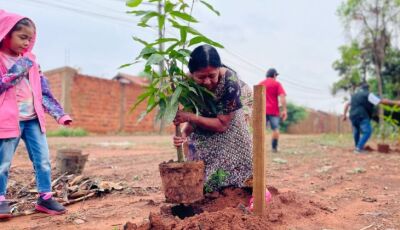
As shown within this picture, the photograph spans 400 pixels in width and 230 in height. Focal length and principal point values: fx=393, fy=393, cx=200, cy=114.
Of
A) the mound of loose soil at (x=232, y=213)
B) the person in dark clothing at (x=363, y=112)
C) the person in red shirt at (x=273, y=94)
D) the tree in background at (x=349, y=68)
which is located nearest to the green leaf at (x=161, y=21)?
the mound of loose soil at (x=232, y=213)

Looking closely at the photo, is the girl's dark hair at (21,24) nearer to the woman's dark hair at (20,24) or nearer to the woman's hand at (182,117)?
the woman's dark hair at (20,24)

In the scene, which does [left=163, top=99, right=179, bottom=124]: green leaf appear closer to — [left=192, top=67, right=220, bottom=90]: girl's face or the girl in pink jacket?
[left=192, top=67, right=220, bottom=90]: girl's face

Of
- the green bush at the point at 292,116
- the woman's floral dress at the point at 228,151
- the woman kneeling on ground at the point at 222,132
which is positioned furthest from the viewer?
the green bush at the point at 292,116

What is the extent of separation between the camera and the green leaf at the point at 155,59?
258cm

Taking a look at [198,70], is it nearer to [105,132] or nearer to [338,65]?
[105,132]

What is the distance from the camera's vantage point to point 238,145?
10.7 feet

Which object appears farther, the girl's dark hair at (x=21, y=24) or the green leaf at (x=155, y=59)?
the girl's dark hair at (x=21, y=24)

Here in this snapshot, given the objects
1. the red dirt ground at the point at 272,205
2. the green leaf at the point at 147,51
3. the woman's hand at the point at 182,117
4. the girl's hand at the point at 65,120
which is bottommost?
the red dirt ground at the point at 272,205

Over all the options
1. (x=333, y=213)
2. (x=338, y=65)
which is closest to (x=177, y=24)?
(x=333, y=213)

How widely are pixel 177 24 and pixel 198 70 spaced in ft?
1.16

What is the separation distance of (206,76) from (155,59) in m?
0.43

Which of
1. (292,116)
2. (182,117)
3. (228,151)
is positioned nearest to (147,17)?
(182,117)

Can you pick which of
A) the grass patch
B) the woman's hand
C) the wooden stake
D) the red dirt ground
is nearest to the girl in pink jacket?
the red dirt ground

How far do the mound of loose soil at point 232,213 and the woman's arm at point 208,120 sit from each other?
21.8 inches
